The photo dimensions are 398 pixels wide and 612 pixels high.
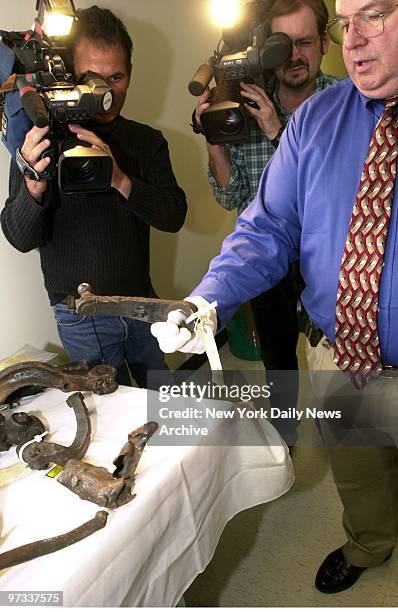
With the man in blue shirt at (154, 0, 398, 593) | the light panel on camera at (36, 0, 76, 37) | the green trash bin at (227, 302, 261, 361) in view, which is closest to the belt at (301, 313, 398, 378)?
the man in blue shirt at (154, 0, 398, 593)

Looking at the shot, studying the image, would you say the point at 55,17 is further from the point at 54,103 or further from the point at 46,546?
the point at 46,546

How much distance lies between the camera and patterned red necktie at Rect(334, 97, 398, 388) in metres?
1.02

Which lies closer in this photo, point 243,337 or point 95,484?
point 95,484

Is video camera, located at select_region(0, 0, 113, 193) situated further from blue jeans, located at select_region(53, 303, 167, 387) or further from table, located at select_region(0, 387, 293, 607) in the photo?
table, located at select_region(0, 387, 293, 607)

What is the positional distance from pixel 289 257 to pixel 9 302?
38.8 inches

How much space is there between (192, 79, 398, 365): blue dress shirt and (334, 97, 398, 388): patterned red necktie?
0.02 metres

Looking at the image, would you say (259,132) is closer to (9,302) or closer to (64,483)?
(9,302)

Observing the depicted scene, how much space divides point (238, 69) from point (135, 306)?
2.90 feet

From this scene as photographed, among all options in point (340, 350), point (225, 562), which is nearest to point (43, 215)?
point (340, 350)

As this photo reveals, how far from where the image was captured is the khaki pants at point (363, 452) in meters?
1.25

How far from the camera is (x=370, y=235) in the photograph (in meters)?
1.02

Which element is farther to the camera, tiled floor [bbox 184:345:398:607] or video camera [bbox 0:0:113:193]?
tiled floor [bbox 184:345:398:607]

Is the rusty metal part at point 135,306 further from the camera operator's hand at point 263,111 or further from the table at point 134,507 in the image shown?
the camera operator's hand at point 263,111

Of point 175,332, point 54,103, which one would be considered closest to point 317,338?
point 175,332
